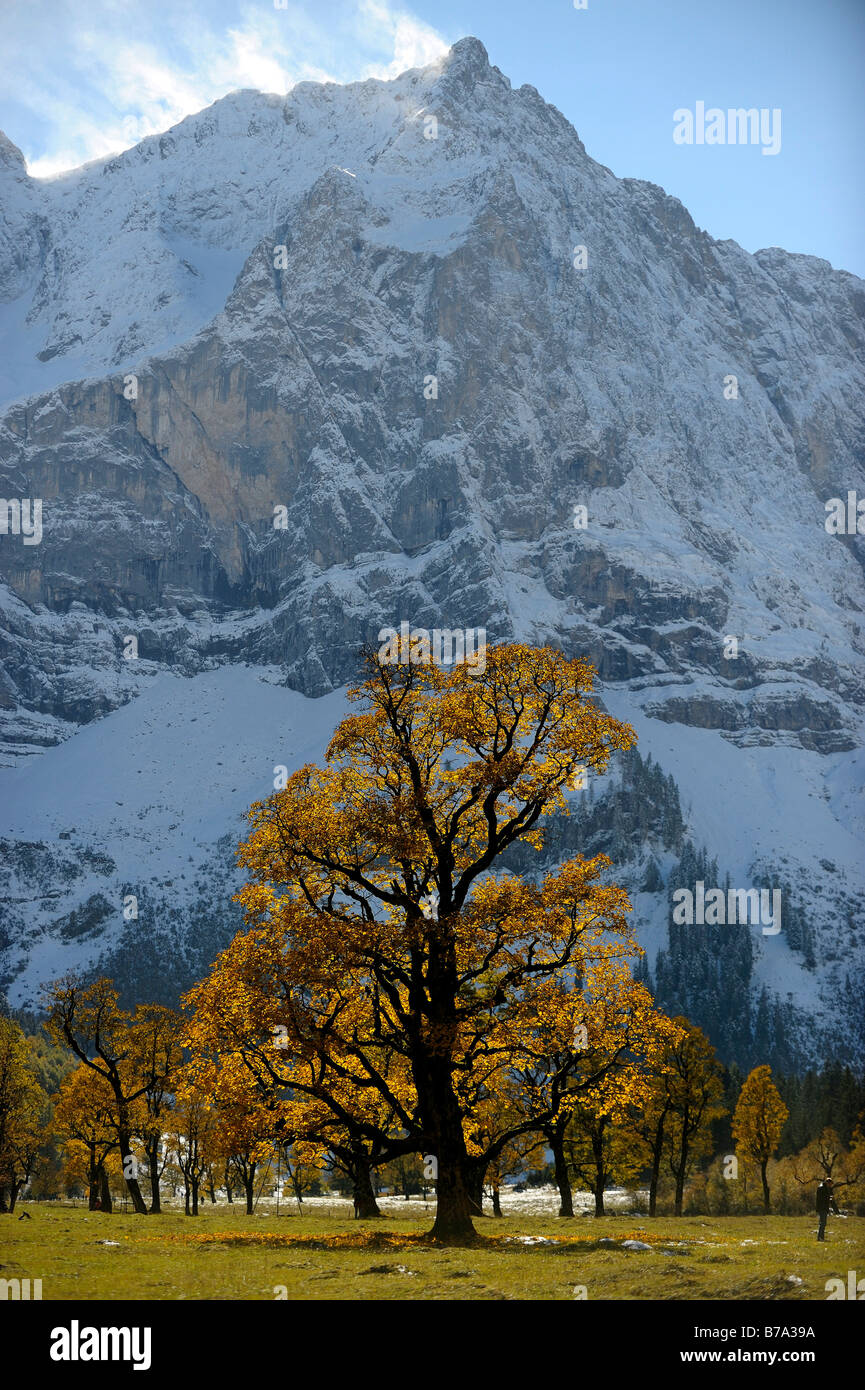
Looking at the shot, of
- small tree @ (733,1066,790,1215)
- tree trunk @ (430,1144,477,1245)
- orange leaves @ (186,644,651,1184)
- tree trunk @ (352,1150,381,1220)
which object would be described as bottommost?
small tree @ (733,1066,790,1215)

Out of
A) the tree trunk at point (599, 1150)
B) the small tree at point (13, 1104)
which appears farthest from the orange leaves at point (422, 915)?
the small tree at point (13, 1104)

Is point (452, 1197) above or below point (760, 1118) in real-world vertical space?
above

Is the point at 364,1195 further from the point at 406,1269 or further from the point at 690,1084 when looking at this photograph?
the point at 690,1084

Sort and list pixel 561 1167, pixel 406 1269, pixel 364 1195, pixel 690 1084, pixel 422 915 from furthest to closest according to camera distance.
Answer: pixel 690 1084 → pixel 561 1167 → pixel 364 1195 → pixel 422 915 → pixel 406 1269

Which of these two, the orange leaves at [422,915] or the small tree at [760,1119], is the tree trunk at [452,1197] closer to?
the orange leaves at [422,915]

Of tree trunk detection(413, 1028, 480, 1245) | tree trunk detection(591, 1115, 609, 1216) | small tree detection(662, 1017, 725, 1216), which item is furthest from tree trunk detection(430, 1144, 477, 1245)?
small tree detection(662, 1017, 725, 1216)

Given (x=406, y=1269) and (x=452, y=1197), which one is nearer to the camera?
(x=406, y=1269)

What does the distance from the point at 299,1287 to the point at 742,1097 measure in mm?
74198

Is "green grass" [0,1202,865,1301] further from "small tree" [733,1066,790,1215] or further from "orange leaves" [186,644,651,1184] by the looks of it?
"small tree" [733,1066,790,1215]

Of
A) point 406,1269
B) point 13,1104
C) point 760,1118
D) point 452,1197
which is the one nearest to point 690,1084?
point 760,1118

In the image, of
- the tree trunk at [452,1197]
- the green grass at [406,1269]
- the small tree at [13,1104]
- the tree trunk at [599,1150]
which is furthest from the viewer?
the tree trunk at [599,1150]

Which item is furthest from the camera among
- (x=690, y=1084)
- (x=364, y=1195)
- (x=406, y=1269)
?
(x=690, y=1084)
